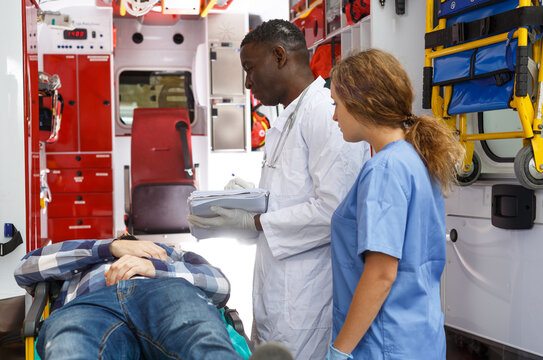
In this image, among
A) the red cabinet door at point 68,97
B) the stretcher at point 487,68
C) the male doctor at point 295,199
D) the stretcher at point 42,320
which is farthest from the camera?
the red cabinet door at point 68,97

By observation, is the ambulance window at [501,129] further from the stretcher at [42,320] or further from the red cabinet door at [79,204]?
the red cabinet door at [79,204]

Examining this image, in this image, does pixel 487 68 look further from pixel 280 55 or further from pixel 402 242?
pixel 402 242

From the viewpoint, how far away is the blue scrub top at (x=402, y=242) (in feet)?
5.29

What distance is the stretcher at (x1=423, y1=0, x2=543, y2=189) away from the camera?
273 centimetres

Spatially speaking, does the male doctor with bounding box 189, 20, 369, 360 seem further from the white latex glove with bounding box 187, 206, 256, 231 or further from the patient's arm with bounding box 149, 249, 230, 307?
the patient's arm with bounding box 149, 249, 230, 307

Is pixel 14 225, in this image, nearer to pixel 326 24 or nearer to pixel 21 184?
pixel 21 184

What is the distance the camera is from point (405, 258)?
1.65m

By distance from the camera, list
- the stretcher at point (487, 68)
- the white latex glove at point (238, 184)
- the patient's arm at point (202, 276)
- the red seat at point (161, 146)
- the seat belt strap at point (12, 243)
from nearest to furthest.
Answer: the patient's arm at point (202, 276) → the white latex glove at point (238, 184) → the stretcher at point (487, 68) → the seat belt strap at point (12, 243) → the red seat at point (161, 146)

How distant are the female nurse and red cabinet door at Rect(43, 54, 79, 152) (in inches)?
276

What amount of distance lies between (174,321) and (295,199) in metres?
0.71

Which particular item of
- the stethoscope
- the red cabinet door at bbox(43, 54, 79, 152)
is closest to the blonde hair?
the stethoscope

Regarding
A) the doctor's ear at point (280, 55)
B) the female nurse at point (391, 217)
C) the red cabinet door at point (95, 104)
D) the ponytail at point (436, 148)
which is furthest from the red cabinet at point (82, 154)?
the ponytail at point (436, 148)

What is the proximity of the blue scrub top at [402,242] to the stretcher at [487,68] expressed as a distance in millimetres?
1292

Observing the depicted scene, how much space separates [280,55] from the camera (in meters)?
2.31
